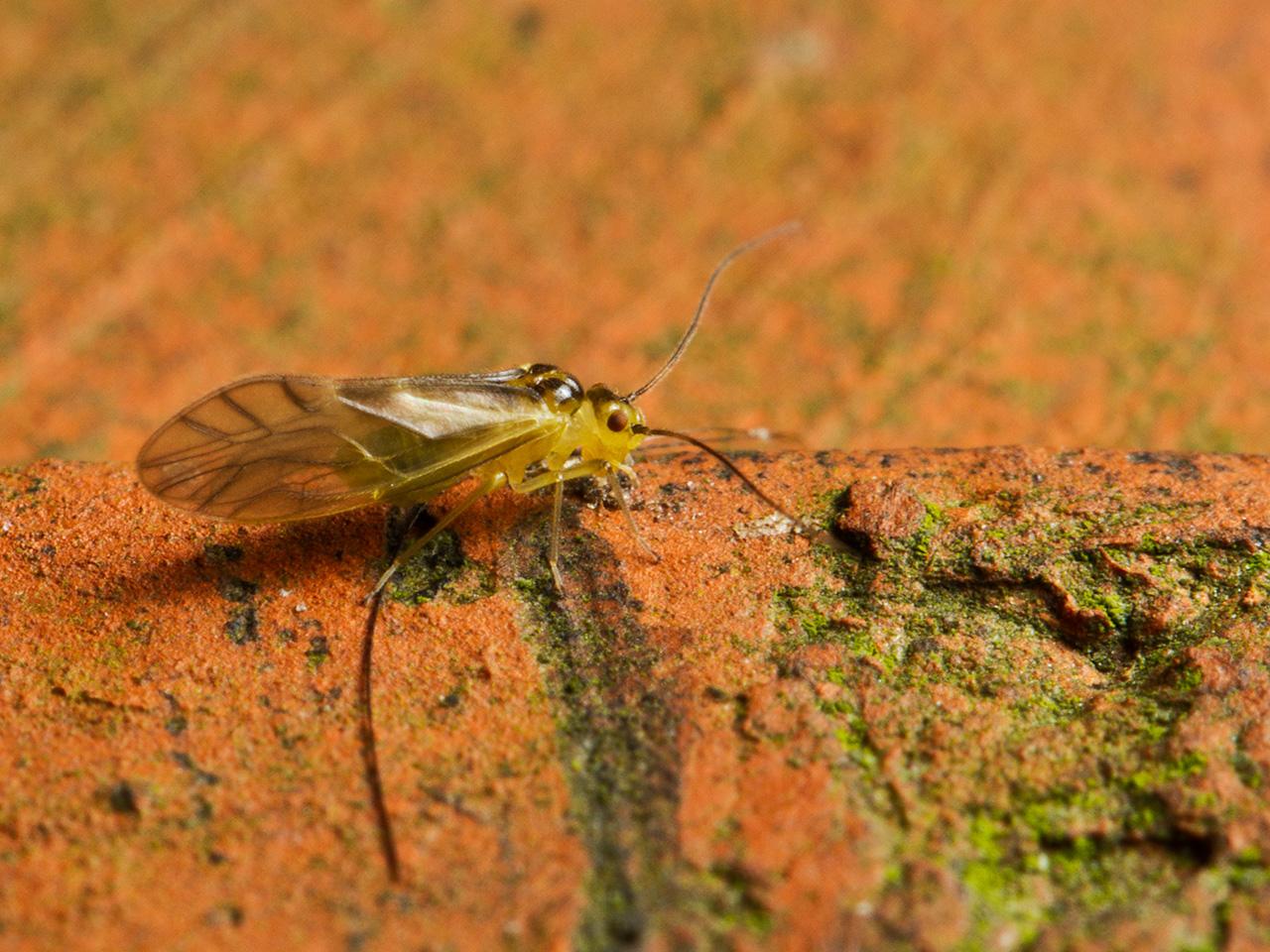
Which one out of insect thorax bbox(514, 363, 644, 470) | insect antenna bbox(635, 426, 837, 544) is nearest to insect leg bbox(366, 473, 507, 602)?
insect thorax bbox(514, 363, 644, 470)

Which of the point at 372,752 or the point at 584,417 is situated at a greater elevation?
the point at 584,417

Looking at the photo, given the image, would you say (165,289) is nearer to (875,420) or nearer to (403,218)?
(403,218)

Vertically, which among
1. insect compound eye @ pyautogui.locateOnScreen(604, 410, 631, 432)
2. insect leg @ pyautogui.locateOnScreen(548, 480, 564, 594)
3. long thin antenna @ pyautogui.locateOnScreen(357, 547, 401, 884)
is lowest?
long thin antenna @ pyautogui.locateOnScreen(357, 547, 401, 884)

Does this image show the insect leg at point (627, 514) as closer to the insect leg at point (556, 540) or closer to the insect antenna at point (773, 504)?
the insect leg at point (556, 540)

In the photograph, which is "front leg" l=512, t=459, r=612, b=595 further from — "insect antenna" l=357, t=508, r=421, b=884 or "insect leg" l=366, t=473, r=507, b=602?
"insect antenna" l=357, t=508, r=421, b=884

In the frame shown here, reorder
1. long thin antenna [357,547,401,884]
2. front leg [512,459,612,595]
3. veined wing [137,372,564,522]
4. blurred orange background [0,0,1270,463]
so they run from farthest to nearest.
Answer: blurred orange background [0,0,1270,463]
front leg [512,459,612,595]
veined wing [137,372,564,522]
long thin antenna [357,547,401,884]

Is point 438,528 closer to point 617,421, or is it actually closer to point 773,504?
point 617,421

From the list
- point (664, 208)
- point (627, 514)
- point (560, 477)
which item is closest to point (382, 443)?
point (560, 477)
